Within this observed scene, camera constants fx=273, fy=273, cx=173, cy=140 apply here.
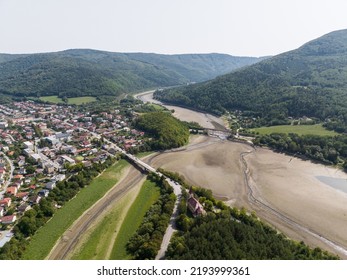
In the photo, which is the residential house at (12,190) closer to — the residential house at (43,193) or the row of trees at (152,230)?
the residential house at (43,193)

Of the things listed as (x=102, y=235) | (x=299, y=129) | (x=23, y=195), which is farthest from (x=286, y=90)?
(x=23, y=195)

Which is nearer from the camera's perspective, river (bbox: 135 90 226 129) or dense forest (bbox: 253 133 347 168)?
dense forest (bbox: 253 133 347 168)

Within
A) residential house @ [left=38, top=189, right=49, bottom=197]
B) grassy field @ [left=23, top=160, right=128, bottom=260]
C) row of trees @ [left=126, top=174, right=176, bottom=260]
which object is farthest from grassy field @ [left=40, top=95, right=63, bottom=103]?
row of trees @ [left=126, top=174, right=176, bottom=260]

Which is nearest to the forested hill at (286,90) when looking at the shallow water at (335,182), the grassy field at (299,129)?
the grassy field at (299,129)

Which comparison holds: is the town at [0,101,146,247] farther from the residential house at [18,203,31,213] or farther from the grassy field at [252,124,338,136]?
the grassy field at [252,124,338,136]

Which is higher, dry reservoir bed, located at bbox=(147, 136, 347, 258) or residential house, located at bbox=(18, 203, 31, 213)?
residential house, located at bbox=(18, 203, 31, 213)

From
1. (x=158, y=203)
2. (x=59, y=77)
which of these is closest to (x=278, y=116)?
(x=158, y=203)
